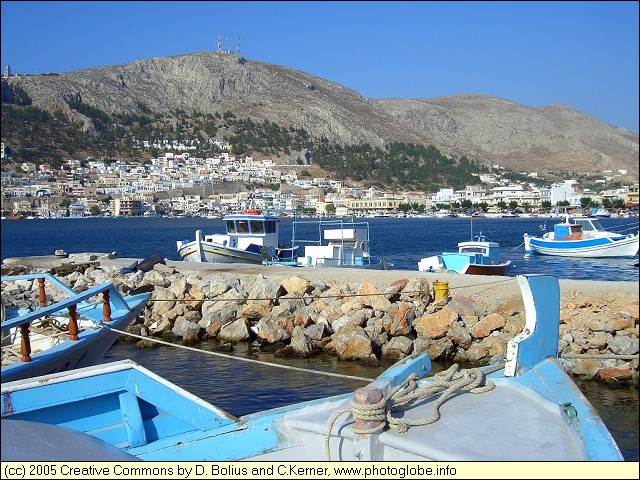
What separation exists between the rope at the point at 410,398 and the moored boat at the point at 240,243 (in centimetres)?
1735

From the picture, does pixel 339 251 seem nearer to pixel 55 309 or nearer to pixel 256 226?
pixel 256 226

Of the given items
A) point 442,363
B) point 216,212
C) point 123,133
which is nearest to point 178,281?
point 442,363

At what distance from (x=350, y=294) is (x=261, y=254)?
9.21 meters

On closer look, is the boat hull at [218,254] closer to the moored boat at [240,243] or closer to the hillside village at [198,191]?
the moored boat at [240,243]

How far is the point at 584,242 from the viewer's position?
27766mm

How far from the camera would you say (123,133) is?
16062 cm

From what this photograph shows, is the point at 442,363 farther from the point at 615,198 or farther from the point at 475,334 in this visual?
the point at 615,198

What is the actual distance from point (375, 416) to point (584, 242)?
27.1 meters

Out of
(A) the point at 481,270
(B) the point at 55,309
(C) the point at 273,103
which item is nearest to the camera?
(B) the point at 55,309

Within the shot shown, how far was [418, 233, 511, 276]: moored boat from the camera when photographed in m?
19.5

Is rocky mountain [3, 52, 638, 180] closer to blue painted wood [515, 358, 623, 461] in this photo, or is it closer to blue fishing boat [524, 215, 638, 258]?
blue fishing boat [524, 215, 638, 258]

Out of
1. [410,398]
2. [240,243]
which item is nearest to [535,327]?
[410,398]

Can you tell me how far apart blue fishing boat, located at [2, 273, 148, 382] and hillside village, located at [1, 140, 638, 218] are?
77.7 meters

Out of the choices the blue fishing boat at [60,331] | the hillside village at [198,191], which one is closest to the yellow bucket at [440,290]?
the blue fishing boat at [60,331]
